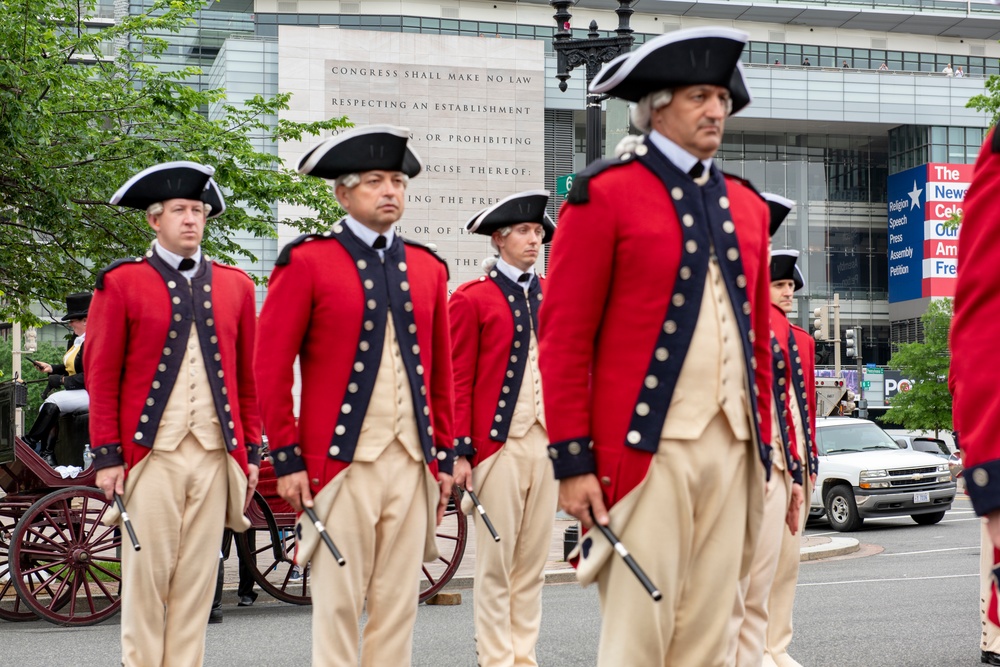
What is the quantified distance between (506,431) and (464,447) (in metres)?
0.23

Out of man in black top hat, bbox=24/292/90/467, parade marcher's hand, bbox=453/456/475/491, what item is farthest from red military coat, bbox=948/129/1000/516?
man in black top hat, bbox=24/292/90/467

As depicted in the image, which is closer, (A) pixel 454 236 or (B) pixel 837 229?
(A) pixel 454 236

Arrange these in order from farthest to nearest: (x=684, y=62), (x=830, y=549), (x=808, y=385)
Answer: (x=830, y=549) < (x=808, y=385) < (x=684, y=62)

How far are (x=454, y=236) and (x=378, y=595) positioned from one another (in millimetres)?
68180

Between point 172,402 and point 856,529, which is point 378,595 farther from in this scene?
point 856,529

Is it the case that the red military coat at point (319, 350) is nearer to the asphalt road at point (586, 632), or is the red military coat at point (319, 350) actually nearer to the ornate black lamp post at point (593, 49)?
the asphalt road at point (586, 632)

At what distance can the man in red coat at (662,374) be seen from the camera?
4.01 metres

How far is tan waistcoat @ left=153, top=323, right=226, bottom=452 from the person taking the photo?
611cm

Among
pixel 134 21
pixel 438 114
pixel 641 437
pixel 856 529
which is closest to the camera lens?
pixel 641 437

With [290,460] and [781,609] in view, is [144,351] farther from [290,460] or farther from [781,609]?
[781,609]

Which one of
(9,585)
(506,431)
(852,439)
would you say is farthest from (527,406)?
(852,439)

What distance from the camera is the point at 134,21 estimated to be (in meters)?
17.7

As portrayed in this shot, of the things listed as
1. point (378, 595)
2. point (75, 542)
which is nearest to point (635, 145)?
point (378, 595)

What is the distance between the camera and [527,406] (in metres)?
7.40
